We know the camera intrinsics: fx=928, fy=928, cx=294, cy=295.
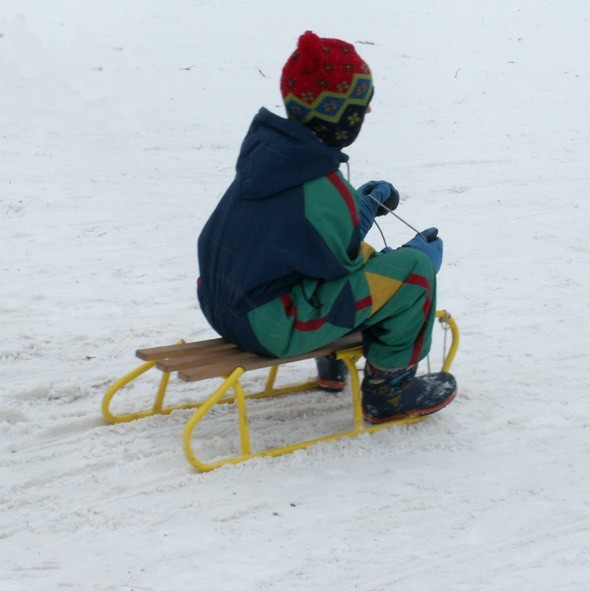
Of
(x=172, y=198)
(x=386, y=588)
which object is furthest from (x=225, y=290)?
(x=172, y=198)

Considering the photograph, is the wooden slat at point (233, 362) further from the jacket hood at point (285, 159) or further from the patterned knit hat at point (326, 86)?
the patterned knit hat at point (326, 86)

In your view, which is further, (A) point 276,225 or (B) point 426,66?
(B) point 426,66

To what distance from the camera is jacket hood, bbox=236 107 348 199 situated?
10.8 feet

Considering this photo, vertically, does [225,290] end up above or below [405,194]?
above

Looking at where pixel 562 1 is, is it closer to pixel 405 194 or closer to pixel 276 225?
A: pixel 405 194

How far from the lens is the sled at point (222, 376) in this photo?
329cm

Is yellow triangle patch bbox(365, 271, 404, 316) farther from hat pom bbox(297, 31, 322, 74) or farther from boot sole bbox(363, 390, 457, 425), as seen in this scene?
hat pom bbox(297, 31, 322, 74)

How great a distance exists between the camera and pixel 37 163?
24.6ft

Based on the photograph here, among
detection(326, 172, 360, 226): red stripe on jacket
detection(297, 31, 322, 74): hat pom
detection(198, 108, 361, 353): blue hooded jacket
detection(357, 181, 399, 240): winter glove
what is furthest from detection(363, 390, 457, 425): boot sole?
detection(297, 31, 322, 74): hat pom

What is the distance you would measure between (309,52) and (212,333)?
6.36ft

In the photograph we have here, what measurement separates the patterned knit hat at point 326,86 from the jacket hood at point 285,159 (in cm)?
6

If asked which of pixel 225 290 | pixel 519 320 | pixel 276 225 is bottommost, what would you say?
pixel 519 320

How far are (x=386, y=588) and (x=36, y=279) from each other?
330cm

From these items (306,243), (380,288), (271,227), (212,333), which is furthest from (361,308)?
(212,333)
